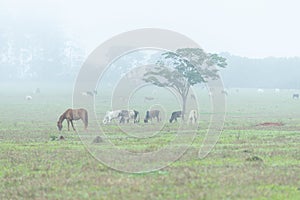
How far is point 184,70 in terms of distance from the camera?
149 feet

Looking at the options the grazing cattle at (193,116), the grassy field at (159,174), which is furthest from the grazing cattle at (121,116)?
the grassy field at (159,174)

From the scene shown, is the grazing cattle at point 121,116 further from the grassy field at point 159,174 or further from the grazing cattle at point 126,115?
the grassy field at point 159,174

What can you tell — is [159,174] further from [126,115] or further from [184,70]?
[184,70]

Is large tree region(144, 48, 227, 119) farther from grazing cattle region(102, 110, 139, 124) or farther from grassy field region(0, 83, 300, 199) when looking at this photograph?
grassy field region(0, 83, 300, 199)

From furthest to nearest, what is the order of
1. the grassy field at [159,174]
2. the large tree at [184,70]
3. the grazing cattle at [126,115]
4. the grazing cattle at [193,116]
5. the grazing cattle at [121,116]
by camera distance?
the large tree at [184,70], the grazing cattle at [121,116], the grazing cattle at [126,115], the grazing cattle at [193,116], the grassy field at [159,174]

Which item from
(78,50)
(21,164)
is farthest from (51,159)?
(78,50)

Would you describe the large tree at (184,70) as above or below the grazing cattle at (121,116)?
above

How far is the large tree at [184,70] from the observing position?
4409 cm

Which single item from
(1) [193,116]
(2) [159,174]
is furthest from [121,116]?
(2) [159,174]

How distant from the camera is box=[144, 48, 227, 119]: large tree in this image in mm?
44094

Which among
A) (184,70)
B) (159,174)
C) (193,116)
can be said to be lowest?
(159,174)

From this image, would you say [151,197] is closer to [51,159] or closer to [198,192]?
[198,192]

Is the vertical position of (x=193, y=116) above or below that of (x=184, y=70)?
below

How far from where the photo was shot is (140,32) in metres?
26.9
